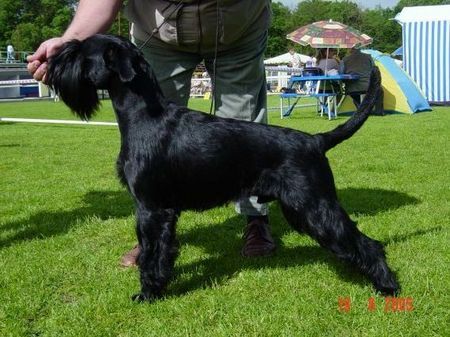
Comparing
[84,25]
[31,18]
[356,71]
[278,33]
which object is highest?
[31,18]

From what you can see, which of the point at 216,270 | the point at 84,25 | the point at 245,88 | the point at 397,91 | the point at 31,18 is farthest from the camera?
the point at 31,18

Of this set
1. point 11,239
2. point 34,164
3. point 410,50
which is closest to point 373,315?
point 11,239

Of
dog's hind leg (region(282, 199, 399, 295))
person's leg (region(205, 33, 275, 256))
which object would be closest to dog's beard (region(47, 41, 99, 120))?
person's leg (region(205, 33, 275, 256))

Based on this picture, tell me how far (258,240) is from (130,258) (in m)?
0.89

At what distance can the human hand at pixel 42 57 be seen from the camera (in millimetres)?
2838

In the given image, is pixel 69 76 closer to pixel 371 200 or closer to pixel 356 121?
pixel 356 121

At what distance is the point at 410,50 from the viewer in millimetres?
17484

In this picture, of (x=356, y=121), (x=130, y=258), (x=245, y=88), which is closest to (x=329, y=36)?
(x=245, y=88)

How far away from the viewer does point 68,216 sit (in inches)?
188

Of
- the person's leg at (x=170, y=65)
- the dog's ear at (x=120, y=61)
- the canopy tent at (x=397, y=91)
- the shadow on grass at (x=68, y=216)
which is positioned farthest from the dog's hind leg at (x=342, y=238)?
the canopy tent at (x=397, y=91)

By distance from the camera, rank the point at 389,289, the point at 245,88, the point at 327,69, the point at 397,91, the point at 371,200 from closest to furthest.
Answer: the point at 389,289 → the point at 245,88 → the point at 371,200 → the point at 397,91 → the point at 327,69

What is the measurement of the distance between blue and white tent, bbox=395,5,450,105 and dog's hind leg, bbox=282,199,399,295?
51.5 feet

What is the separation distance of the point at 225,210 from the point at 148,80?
83.8 inches
